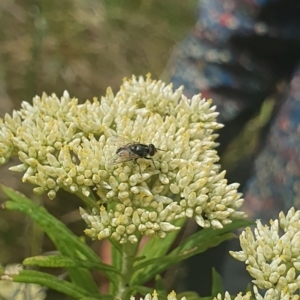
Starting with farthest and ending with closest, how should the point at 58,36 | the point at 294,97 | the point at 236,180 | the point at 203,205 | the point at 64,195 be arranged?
the point at 58,36
the point at 64,195
the point at 236,180
the point at 294,97
the point at 203,205

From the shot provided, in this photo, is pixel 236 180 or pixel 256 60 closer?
pixel 256 60

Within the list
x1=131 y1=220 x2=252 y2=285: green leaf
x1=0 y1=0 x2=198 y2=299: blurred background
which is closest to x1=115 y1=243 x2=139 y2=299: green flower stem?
x1=131 y1=220 x2=252 y2=285: green leaf

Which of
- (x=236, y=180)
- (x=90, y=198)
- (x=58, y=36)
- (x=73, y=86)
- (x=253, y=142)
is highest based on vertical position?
(x=58, y=36)

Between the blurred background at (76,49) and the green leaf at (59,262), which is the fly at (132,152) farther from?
the blurred background at (76,49)

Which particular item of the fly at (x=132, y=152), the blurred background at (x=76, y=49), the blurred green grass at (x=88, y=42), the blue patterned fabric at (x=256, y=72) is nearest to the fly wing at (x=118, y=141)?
the fly at (x=132, y=152)

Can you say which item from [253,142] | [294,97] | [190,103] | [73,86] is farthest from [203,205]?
[73,86]

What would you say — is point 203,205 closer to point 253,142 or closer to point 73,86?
point 253,142
